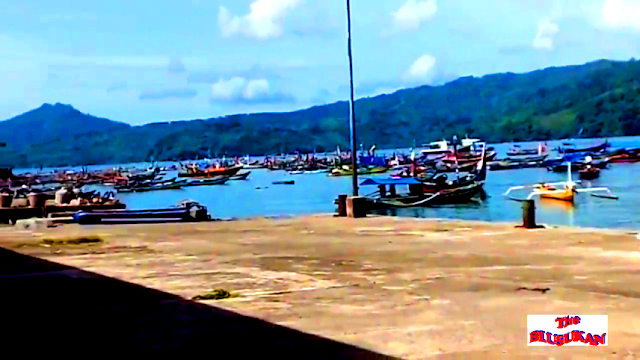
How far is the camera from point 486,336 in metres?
9.20

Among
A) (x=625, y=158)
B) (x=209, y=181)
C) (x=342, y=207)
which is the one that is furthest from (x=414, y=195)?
(x=209, y=181)

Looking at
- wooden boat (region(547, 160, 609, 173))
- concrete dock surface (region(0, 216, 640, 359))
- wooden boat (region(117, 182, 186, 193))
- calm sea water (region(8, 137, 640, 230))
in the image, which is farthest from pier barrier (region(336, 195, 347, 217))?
wooden boat (region(117, 182, 186, 193))

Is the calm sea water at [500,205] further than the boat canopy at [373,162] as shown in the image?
No

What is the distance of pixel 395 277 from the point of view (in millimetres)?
13914

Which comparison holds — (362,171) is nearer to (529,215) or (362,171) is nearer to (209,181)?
(209,181)

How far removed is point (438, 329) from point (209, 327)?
2.33 metres

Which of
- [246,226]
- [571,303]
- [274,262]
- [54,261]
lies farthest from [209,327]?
[246,226]

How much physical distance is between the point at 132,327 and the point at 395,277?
15.8 ft

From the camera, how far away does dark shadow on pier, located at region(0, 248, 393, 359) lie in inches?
351

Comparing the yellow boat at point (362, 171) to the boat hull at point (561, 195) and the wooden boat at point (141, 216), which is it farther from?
the wooden boat at point (141, 216)
